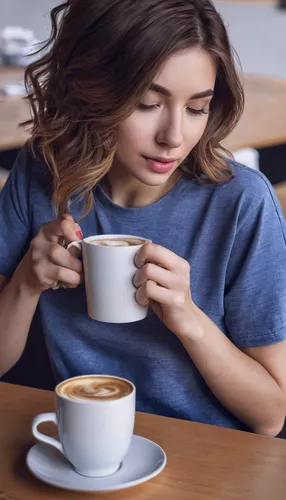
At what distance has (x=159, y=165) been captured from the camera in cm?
112

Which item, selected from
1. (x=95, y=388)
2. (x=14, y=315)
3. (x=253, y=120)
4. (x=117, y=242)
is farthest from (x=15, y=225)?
(x=253, y=120)

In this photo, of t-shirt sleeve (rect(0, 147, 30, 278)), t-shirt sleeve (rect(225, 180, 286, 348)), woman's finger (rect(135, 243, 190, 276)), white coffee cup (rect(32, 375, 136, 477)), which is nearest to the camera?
white coffee cup (rect(32, 375, 136, 477))

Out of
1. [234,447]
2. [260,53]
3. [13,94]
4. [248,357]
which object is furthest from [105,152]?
[260,53]

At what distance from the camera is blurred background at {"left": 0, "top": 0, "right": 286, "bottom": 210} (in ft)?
7.18

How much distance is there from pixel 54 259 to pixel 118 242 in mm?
110

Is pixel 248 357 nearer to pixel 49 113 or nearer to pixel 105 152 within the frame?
pixel 105 152

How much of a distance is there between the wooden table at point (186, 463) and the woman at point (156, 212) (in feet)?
0.51

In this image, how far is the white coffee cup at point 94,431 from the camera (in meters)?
0.83

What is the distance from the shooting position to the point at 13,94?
3.02 m

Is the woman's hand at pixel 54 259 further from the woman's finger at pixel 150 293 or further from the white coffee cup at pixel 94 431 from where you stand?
the white coffee cup at pixel 94 431

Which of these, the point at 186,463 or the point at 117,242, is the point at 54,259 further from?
the point at 186,463

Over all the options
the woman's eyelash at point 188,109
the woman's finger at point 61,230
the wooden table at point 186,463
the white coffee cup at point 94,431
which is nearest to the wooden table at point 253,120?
the woman's eyelash at point 188,109

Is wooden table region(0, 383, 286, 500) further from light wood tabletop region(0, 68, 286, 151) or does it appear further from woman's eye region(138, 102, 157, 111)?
light wood tabletop region(0, 68, 286, 151)

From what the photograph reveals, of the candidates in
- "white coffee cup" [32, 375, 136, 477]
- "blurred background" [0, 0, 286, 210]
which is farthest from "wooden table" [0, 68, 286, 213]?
"white coffee cup" [32, 375, 136, 477]
